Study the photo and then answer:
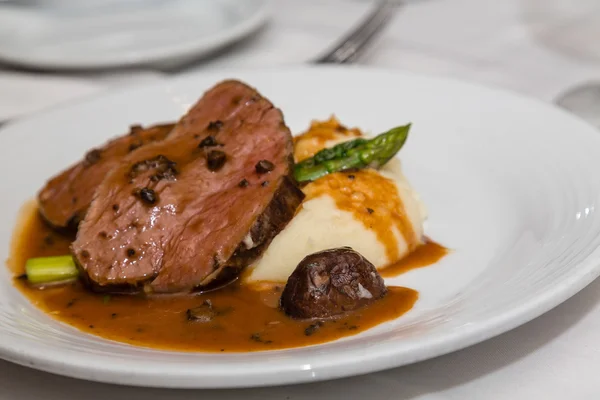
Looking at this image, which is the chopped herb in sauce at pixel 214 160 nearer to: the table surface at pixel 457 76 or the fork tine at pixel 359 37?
the table surface at pixel 457 76

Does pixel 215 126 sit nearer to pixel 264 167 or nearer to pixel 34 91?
pixel 264 167

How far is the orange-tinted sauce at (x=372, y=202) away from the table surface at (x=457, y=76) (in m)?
0.80

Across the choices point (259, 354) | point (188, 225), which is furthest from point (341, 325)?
point (188, 225)

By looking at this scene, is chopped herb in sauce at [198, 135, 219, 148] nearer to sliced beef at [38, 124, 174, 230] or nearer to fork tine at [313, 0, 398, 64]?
sliced beef at [38, 124, 174, 230]

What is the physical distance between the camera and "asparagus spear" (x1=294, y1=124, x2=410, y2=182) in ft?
11.5

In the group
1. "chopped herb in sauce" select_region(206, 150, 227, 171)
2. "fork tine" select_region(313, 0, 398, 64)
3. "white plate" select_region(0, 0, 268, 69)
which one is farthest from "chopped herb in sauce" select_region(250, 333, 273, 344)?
"white plate" select_region(0, 0, 268, 69)

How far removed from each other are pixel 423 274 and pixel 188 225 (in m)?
1.04

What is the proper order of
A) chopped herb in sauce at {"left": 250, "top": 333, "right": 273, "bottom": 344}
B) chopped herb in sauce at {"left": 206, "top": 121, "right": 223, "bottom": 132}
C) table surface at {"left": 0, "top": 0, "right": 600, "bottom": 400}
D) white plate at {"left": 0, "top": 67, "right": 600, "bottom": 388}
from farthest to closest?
chopped herb in sauce at {"left": 206, "top": 121, "right": 223, "bottom": 132} → chopped herb in sauce at {"left": 250, "top": 333, "right": 273, "bottom": 344} → table surface at {"left": 0, "top": 0, "right": 600, "bottom": 400} → white plate at {"left": 0, "top": 67, "right": 600, "bottom": 388}

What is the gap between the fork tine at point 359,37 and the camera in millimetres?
5238

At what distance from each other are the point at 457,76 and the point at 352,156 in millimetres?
2293

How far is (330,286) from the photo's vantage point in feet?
8.98

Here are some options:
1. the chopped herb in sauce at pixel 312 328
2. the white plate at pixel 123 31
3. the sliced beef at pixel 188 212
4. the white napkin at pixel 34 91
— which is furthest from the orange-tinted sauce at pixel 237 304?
the white plate at pixel 123 31

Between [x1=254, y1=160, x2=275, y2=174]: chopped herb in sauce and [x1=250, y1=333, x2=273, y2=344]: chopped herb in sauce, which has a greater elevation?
[x1=254, y1=160, x2=275, y2=174]: chopped herb in sauce

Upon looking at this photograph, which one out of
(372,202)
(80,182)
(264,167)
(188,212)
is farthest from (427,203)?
(80,182)
